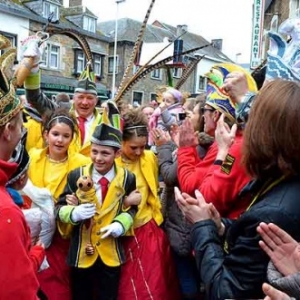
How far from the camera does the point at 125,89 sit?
176 inches

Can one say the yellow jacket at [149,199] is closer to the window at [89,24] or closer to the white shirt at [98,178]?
the white shirt at [98,178]

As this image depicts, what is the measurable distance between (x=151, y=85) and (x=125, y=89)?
30668 millimetres

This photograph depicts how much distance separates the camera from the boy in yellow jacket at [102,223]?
3242 mm

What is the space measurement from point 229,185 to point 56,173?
1469 millimetres

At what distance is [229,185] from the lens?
2.49 metres

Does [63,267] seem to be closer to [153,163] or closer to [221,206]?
[153,163]

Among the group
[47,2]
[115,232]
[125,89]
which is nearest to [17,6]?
[47,2]

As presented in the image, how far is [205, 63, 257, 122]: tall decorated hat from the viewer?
2963 millimetres

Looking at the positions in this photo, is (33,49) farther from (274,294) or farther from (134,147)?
(274,294)

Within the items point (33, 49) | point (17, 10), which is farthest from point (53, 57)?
point (33, 49)

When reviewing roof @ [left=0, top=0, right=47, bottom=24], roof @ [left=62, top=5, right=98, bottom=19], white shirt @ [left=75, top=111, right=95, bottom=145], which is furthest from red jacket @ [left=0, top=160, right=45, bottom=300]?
roof @ [left=62, top=5, right=98, bottom=19]

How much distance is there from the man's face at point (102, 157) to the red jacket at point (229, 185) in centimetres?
90

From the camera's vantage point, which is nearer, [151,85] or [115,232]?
[115,232]

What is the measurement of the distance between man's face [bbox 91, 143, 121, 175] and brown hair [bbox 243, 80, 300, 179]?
1587mm
